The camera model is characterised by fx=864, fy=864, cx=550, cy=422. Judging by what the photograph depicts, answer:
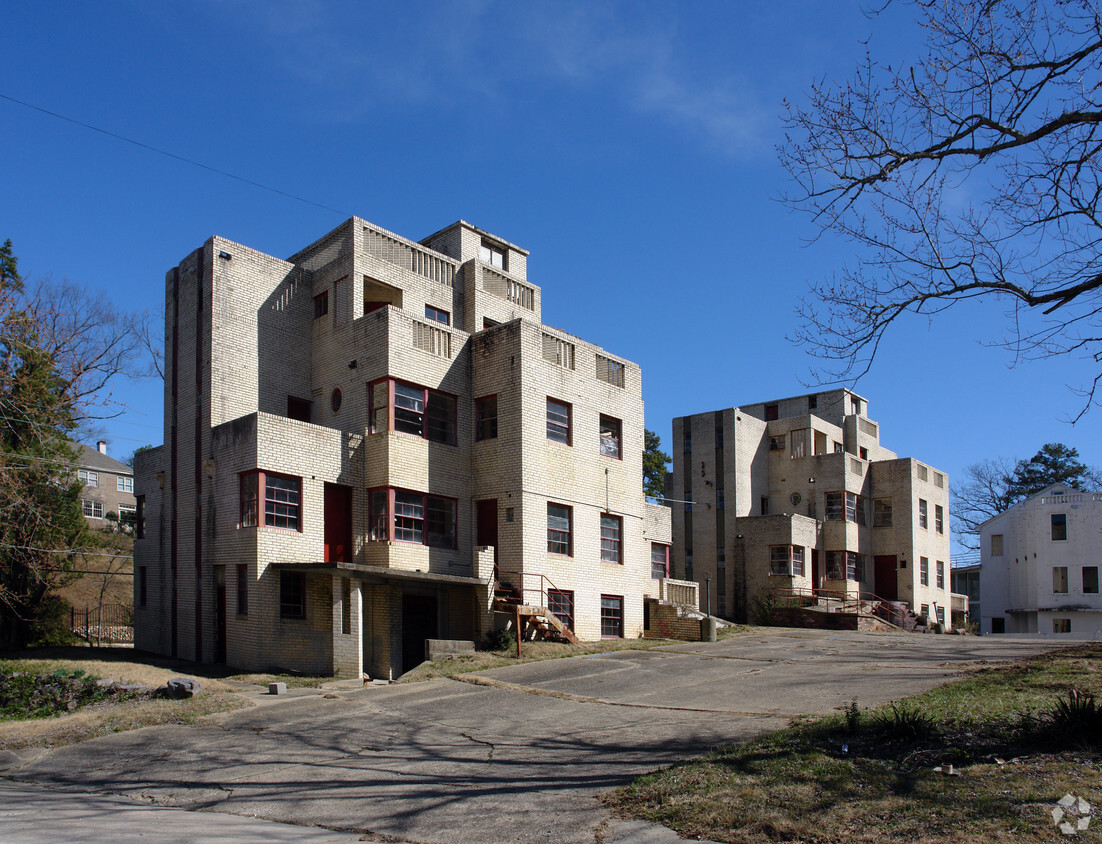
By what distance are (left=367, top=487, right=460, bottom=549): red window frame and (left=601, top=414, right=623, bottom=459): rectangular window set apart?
598 cm

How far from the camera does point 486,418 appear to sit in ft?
87.2

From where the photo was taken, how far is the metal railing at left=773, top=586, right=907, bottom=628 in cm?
3984

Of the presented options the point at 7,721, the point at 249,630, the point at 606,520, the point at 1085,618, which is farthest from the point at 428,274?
the point at 1085,618

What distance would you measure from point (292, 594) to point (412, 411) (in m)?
6.04

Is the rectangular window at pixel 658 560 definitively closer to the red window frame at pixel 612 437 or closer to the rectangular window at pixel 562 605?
the red window frame at pixel 612 437

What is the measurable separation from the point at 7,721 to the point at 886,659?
1840cm

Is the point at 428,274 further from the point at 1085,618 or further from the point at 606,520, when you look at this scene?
the point at 1085,618

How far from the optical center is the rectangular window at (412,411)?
24.3 metres

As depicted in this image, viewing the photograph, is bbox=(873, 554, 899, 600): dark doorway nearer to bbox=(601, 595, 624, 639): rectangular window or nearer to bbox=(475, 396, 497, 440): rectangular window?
bbox=(601, 595, 624, 639): rectangular window

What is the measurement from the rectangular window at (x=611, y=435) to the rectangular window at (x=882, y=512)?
23.8 m

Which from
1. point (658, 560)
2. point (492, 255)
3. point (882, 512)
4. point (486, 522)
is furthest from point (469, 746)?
point (882, 512)

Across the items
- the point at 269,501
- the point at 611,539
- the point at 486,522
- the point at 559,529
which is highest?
the point at 269,501

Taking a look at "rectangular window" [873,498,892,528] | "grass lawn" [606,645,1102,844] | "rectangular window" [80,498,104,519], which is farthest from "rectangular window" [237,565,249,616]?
"rectangular window" [80,498,104,519]

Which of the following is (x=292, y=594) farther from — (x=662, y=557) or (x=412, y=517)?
(x=662, y=557)
